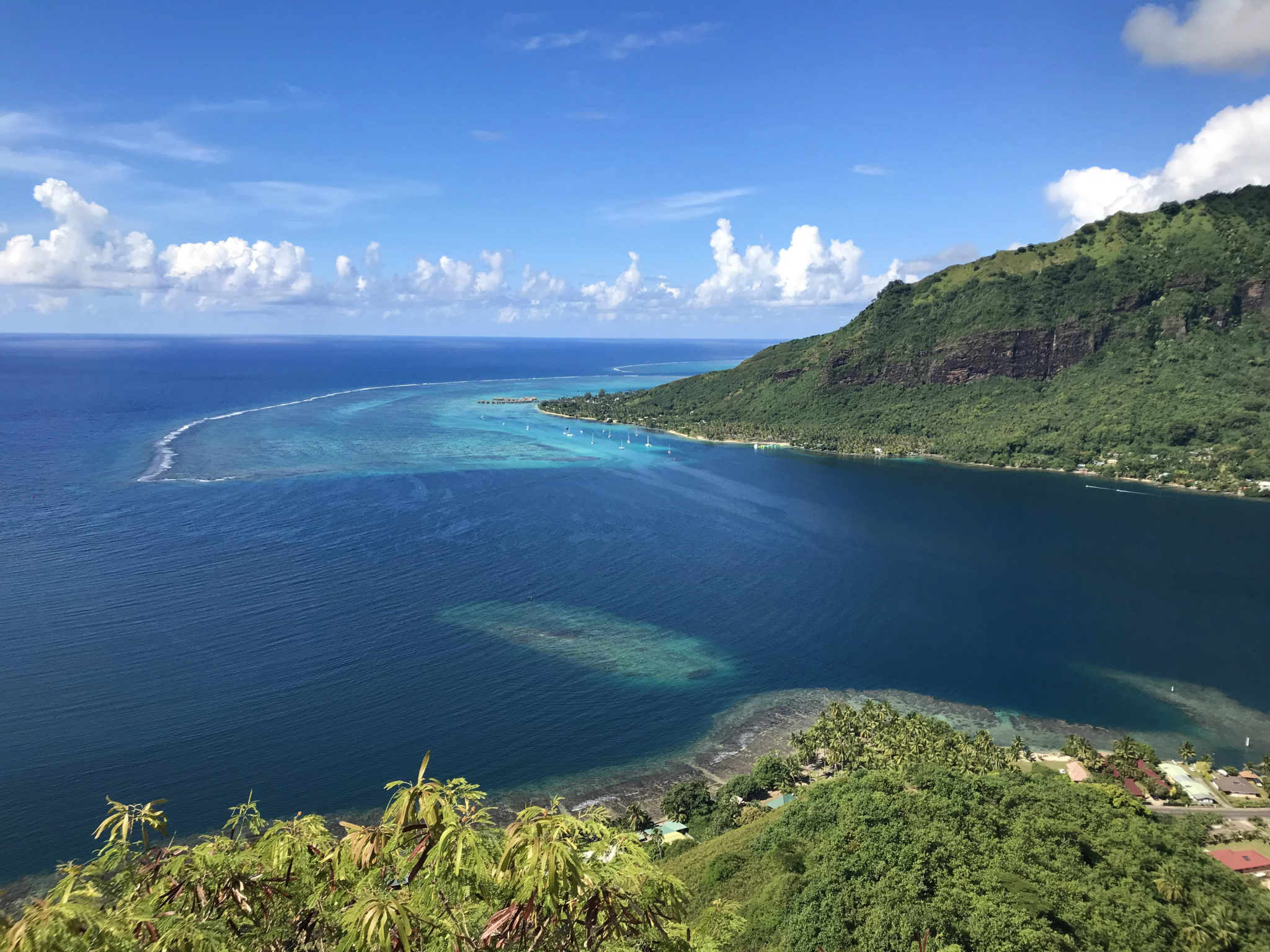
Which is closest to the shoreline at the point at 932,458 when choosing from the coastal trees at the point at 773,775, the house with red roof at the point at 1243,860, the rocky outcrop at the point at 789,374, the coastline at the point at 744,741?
the rocky outcrop at the point at 789,374

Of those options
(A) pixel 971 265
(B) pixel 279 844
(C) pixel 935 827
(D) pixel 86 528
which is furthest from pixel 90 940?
(A) pixel 971 265

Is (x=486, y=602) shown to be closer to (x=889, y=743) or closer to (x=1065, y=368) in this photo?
(x=889, y=743)

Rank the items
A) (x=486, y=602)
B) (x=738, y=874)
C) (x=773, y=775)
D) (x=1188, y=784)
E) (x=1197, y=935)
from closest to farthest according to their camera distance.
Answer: (x=1197, y=935) < (x=738, y=874) < (x=1188, y=784) < (x=773, y=775) < (x=486, y=602)

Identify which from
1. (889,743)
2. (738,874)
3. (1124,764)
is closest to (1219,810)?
(1124,764)

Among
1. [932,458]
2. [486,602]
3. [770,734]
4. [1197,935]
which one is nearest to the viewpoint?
[1197,935]

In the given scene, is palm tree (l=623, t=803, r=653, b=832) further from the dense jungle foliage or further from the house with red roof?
the house with red roof

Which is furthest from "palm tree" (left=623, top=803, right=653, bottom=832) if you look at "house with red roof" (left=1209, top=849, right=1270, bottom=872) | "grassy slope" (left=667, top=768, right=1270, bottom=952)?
"house with red roof" (left=1209, top=849, right=1270, bottom=872)

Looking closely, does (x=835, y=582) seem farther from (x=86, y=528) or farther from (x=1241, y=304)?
(x=1241, y=304)
